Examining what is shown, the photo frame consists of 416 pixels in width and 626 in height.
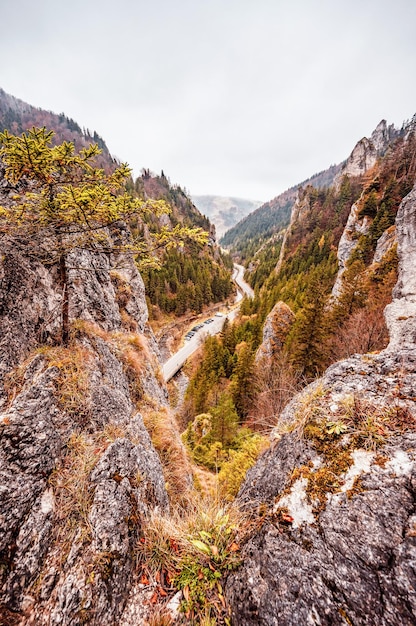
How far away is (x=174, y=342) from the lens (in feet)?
164

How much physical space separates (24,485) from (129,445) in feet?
6.04

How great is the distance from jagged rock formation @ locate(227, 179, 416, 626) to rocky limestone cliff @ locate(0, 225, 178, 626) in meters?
1.88

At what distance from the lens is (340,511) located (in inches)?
115

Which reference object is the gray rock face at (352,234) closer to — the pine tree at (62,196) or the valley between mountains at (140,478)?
the valley between mountains at (140,478)

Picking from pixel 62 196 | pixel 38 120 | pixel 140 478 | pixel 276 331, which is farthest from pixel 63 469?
pixel 38 120

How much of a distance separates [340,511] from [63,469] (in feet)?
14.8

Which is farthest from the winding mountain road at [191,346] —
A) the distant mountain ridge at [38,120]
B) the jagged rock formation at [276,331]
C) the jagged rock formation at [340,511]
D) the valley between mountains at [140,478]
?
the distant mountain ridge at [38,120]

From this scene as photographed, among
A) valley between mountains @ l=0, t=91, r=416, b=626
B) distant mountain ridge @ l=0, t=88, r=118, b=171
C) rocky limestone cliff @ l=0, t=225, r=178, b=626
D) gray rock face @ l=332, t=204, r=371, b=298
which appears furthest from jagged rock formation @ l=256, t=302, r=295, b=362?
distant mountain ridge @ l=0, t=88, r=118, b=171

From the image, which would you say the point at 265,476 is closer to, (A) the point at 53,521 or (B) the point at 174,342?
(A) the point at 53,521

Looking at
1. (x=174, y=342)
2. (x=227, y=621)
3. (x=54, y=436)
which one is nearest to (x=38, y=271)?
(x=54, y=436)

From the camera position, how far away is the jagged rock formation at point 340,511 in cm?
234

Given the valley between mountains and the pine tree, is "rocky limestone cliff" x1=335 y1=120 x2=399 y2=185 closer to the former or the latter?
the pine tree

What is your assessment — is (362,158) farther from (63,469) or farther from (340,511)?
(63,469)

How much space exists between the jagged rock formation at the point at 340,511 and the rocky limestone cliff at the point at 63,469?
1.88 meters
